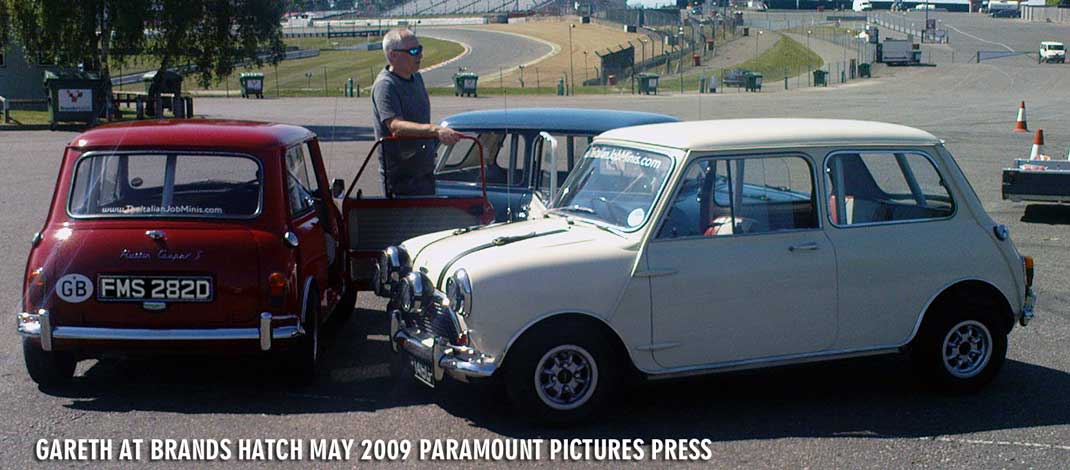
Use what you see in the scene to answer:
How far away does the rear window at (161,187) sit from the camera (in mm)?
6609

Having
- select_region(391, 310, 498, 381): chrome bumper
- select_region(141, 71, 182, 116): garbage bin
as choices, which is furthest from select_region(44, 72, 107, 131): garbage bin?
select_region(391, 310, 498, 381): chrome bumper

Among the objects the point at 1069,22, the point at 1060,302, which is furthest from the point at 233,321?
the point at 1069,22

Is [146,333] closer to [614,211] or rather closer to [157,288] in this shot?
[157,288]

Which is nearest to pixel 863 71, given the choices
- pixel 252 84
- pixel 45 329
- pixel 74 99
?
pixel 252 84

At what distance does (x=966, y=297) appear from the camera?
6488 mm

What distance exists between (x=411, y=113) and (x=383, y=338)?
1578mm

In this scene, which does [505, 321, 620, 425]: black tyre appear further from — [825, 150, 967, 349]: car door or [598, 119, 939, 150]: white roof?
[825, 150, 967, 349]: car door

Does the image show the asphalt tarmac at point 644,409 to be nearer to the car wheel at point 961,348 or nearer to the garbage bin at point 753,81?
the car wheel at point 961,348

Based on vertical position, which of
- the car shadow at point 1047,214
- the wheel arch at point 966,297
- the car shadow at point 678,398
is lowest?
the car shadow at point 1047,214

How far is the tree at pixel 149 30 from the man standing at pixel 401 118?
86.3 ft

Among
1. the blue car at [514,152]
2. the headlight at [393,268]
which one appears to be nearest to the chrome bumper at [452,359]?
the headlight at [393,268]

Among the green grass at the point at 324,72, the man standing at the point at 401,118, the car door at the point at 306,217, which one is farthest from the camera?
the green grass at the point at 324,72

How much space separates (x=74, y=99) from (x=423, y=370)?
2938cm

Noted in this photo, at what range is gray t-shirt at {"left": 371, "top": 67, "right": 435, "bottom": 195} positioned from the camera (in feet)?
26.7
